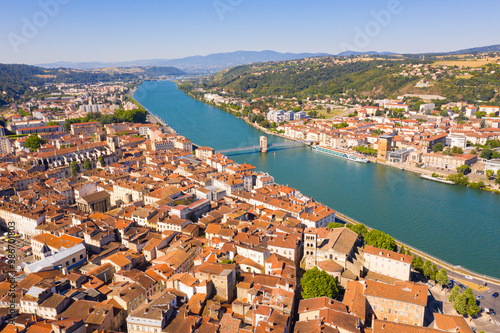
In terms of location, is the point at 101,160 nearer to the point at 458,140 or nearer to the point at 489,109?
the point at 458,140

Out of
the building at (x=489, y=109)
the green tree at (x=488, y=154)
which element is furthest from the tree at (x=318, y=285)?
the building at (x=489, y=109)

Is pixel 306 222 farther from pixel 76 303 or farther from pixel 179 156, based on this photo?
pixel 179 156

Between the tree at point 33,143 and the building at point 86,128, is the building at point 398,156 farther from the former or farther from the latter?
the tree at point 33,143

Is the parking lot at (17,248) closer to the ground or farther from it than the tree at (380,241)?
closer to the ground

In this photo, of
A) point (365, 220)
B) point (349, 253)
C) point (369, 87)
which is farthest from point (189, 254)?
point (369, 87)

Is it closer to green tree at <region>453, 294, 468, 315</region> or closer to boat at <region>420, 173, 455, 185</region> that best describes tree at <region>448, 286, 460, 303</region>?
green tree at <region>453, 294, 468, 315</region>

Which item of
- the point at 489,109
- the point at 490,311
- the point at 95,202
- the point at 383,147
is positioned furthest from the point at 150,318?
the point at 489,109

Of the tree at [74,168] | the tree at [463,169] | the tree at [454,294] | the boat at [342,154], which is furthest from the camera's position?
the boat at [342,154]
